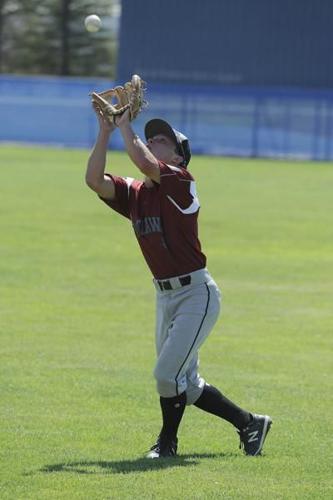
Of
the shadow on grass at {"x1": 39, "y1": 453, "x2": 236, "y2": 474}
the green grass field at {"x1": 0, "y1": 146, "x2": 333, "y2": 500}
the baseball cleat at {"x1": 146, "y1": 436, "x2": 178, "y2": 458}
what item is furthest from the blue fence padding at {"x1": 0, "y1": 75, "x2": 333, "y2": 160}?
the shadow on grass at {"x1": 39, "y1": 453, "x2": 236, "y2": 474}

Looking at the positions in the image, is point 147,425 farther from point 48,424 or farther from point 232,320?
point 232,320

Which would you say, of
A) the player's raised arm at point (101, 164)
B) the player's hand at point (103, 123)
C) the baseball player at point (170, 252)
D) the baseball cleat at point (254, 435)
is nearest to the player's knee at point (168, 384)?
the baseball player at point (170, 252)

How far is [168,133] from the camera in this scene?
7031mm

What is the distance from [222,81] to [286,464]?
44.4 m

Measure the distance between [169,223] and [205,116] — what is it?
129 feet

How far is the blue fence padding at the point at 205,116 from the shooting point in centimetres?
4425

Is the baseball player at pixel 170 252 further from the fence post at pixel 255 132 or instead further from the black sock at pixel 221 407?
the fence post at pixel 255 132

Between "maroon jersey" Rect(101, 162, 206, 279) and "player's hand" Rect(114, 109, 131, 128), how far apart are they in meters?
0.34

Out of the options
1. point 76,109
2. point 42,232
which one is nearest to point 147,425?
point 42,232

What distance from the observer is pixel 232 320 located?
12500 millimetres

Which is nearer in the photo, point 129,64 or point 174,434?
point 174,434

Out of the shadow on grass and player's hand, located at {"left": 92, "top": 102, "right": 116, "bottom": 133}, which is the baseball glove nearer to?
player's hand, located at {"left": 92, "top": 102, "right": 116, "bottom": 133}

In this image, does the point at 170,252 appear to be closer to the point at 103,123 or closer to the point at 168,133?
the point at 168,133

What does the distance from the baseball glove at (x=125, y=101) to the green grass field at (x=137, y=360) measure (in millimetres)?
2074
